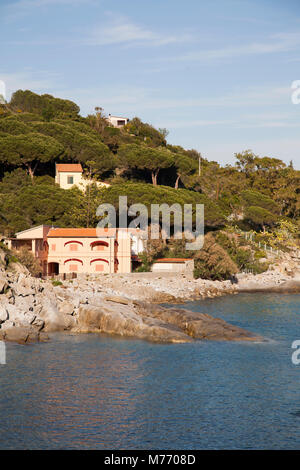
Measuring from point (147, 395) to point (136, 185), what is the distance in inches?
1995

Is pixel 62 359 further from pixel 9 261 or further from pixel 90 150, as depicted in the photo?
pixel 90 150

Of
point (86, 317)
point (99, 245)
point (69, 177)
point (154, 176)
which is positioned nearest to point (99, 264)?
point (99, 245)

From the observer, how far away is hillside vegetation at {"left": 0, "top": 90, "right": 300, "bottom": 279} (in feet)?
226

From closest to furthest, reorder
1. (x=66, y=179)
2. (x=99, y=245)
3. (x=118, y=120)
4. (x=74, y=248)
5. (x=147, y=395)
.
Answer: (x=147, y=395) < (x=74, y=248) < (x=99, y=245) < (x=66, y=179) < (x=118, y=120)

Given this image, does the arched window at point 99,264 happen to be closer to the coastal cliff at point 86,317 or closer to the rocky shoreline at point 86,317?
the rocky shoreline at point 86,317

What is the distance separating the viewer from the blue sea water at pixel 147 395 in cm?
2125

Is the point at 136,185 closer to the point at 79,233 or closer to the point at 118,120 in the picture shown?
the point at 79,233

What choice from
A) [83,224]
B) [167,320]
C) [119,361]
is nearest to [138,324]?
[167,320]

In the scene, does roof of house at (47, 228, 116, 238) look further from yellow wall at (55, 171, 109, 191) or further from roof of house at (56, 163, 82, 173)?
roof of house at (56, 163, 82, 173)

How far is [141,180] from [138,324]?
57.7 m

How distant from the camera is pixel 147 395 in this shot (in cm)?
2605

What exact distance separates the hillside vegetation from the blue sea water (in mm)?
32074

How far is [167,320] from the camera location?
4044cm
